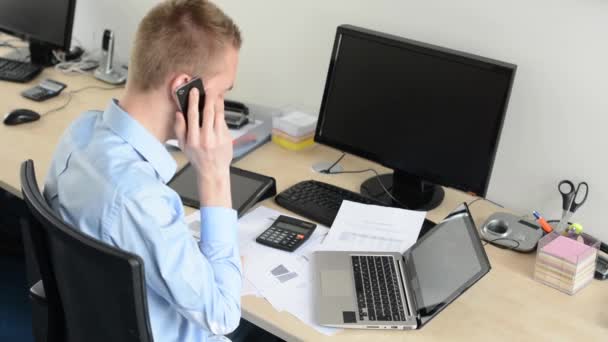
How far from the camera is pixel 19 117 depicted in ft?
7.65

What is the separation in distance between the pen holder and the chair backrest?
3.03 ft

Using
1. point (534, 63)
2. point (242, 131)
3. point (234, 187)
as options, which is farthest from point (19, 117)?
point (534, 63)

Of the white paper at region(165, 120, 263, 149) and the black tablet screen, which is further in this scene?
the white paper at region(165, 120, 263, 149)

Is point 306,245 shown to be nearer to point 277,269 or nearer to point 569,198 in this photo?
point 277,269

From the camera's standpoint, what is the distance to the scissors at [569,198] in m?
1.79

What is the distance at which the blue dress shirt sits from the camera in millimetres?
1234

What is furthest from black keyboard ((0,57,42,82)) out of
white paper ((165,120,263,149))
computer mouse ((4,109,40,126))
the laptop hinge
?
the laptop hinge

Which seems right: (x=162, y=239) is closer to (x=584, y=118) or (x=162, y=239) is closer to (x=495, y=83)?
(x=495, y=83)

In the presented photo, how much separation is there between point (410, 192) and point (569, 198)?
0.42 metres

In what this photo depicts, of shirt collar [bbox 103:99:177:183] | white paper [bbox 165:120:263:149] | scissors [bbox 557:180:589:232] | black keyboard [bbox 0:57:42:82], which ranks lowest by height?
black keyboard [bbox 0:57:42:82]

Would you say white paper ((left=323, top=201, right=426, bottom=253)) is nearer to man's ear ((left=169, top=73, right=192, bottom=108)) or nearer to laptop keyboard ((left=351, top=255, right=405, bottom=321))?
laptop keyboard ((left=351, top=255, right=405, bottom=321))

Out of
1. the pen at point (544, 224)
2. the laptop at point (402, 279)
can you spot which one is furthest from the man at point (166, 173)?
the pen at point (544, 224)

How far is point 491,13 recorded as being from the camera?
1890 mm

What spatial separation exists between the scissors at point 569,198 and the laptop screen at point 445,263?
317mm
